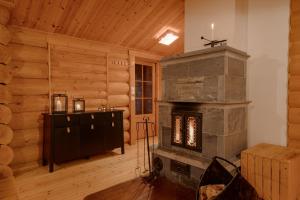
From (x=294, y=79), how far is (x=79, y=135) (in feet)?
10.3

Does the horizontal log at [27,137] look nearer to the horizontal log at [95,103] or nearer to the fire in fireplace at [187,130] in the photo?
the horizontal log at [95,103]

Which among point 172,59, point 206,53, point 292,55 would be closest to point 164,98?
point 172,59

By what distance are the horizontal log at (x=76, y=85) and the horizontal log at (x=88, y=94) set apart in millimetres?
57

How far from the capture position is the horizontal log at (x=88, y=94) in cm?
387

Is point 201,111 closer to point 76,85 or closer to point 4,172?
point 76,85

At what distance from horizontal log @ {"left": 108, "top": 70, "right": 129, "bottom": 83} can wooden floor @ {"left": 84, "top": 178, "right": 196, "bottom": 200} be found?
7.73 ft

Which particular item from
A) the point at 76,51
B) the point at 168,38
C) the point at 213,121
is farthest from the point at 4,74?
the point at 168,38

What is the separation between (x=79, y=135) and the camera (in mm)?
3457

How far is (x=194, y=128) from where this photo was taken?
8.66 feet

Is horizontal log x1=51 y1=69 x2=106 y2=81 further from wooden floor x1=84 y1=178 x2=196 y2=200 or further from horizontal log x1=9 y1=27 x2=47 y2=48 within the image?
wooden floor x1=84 y1=178 x2=196 y2=200

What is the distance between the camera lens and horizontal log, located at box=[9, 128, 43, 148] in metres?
3.26

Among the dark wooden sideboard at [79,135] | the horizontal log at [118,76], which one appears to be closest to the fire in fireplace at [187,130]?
the dark wooden sideboard at [79,135]

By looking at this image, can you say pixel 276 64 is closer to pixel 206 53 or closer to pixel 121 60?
pixel 206 53

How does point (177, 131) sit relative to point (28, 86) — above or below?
below
